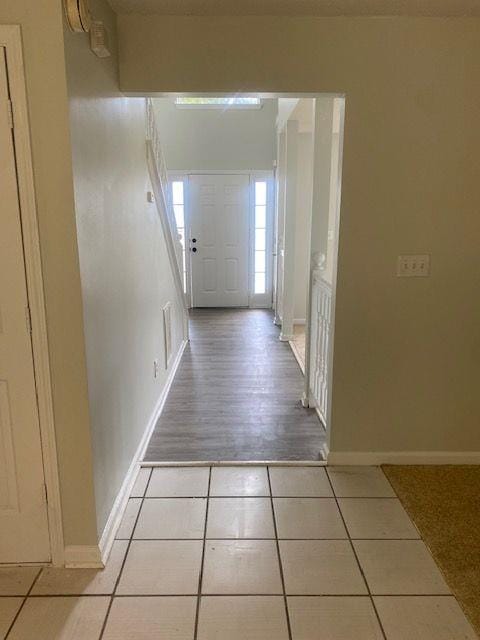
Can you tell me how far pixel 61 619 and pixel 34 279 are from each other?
1.21m

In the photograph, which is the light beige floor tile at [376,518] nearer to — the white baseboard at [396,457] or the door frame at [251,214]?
the white baseboard at [396,457]

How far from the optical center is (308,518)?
7.47 feet

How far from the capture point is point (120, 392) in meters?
2.40

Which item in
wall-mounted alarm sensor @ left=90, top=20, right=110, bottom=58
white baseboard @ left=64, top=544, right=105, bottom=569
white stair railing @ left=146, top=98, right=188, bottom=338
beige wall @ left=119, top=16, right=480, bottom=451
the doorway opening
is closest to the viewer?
wall-mounted alarm sensor @ left=90, top=20, right=110, bottom=58

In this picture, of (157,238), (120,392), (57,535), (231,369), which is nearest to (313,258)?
(157,238)

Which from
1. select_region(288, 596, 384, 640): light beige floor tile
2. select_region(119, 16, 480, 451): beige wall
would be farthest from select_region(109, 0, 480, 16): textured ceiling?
select_region(288, 596, 384, 640): light beige floor tile

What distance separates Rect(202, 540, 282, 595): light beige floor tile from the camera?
6.09 ft

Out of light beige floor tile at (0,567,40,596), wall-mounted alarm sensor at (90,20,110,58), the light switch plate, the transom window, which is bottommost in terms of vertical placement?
light beige floor tile at (0,567,40,596)

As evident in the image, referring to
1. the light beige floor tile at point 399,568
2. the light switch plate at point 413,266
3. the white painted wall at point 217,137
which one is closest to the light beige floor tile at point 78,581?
the light beige floor tile at point 399,568

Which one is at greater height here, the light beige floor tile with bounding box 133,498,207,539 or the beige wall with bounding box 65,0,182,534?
the beige wall with bounding box 65,0,182,534

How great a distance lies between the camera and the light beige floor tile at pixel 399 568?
1.86 meters

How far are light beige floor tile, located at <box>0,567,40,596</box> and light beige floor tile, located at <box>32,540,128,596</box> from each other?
3 cm

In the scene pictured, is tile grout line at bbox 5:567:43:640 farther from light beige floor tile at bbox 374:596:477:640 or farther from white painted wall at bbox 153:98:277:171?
white painted wall at bbox 153:98:277:171

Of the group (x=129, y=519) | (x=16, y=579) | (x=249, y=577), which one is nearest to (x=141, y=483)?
(x=129, y=519)
